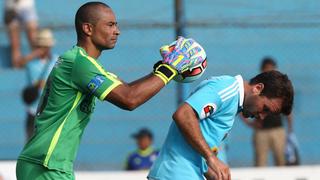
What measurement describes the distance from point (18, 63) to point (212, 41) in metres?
2.44

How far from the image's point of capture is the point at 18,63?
37.9 feet

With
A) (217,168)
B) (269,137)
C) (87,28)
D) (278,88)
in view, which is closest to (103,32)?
(87,28)

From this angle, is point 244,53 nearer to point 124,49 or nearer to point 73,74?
point 124,49

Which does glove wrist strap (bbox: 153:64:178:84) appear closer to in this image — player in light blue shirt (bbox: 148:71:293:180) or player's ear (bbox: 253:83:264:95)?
player in light blue shirt (bbox: 148:71:293:180)

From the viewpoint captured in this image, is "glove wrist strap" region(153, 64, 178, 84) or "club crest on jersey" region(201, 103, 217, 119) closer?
"glove wrist strap" region(153, 64, 178, 84)

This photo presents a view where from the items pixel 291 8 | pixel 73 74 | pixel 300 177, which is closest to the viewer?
pixel 73 74

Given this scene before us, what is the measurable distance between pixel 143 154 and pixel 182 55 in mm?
5669

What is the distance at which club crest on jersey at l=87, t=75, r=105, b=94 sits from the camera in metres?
5.22

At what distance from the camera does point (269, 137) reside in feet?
36.0

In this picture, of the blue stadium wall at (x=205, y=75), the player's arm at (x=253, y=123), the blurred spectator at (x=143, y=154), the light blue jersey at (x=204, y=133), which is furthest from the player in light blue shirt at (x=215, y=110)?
the player's arm at (x=253, y=123)

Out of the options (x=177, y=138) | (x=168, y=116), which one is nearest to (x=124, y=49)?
(x=168, y=116)

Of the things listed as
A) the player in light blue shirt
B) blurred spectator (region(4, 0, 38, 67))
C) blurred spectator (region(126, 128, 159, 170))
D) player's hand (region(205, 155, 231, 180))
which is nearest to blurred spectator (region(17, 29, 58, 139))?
blurred spectator (region(4, 0, 38, 67))

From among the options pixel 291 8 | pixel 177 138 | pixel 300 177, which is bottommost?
pixel 177 138

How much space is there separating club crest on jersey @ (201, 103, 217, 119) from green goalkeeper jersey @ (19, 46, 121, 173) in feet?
2.03
